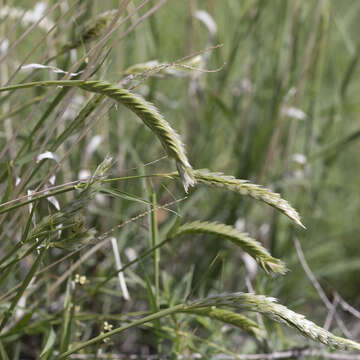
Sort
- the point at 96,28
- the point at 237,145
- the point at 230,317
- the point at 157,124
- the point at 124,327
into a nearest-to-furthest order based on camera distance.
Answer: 1. the point at 157,124
2. the point at 124,327
3. the point at 230,317
4. the point at 96,28
5. the point at 237,145

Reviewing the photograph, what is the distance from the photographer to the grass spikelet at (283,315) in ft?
2.62

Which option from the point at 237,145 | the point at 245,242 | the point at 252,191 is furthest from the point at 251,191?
the point at 237,145

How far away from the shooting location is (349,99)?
2.73m

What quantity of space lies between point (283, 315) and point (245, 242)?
0.15 meters

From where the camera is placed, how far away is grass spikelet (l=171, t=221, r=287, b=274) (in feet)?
2.88

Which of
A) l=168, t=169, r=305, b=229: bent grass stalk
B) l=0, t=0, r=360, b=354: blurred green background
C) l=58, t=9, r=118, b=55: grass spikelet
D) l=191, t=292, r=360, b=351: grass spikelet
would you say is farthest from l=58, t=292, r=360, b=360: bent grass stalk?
l=0, t=0, r=360, b=354: blurred green background

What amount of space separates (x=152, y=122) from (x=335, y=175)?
196 cm

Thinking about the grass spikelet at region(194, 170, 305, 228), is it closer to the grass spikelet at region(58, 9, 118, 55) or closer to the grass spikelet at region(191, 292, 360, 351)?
the grass spikelet at region(191, 292, 360, 351)

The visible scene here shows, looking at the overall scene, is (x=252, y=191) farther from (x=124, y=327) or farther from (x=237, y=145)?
(x=237, y=145)

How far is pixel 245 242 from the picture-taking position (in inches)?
36.4

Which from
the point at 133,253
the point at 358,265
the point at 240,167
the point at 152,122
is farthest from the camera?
the point at 358,265

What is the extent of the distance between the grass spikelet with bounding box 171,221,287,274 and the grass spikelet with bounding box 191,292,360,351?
0.05 m

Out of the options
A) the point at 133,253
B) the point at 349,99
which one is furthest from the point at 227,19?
the point at 133,253

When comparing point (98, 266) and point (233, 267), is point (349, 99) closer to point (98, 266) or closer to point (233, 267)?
point (233, 267)
